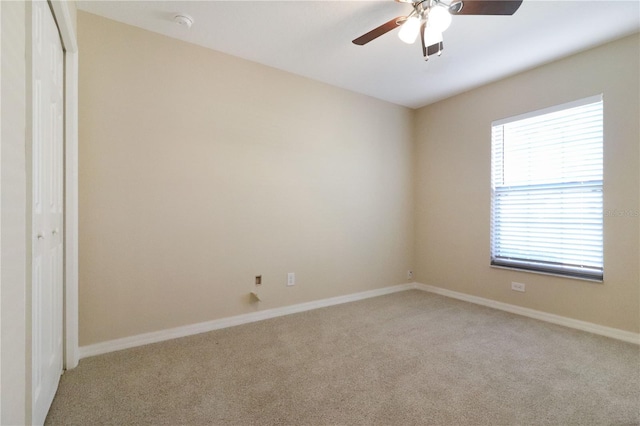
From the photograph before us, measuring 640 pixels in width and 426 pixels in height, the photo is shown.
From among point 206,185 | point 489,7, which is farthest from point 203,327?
point 489,7

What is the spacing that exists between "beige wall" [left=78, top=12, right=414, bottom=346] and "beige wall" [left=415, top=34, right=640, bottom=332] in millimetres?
932

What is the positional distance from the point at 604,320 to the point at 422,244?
2.00 m

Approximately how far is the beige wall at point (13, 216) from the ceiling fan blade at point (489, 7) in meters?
2.09

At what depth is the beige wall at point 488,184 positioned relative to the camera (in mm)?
2469

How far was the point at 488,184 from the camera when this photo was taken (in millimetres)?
3432

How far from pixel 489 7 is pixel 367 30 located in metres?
1.02

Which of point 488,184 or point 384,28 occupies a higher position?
point 384,28

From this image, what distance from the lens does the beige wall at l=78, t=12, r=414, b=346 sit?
2227 millimetres

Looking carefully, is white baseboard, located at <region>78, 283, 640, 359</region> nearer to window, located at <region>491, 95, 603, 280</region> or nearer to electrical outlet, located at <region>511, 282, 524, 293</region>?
electrical outlet, located at <region>511, 282, 524, 293</region>

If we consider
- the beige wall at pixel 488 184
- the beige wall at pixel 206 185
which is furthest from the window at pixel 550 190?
the beige wall at pixel 206 185

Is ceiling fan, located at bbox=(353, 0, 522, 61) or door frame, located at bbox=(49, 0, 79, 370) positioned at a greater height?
ceiling fan, located at bbox=(353, 0, 522, 61)

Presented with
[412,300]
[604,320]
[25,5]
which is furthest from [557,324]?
[25,5]

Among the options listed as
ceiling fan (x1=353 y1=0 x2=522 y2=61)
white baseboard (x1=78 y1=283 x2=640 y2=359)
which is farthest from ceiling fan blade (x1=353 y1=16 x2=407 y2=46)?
white baseboard (x1=78 y1=283 x2=640 y2=359)

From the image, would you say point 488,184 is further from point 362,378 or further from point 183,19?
point 183,19
